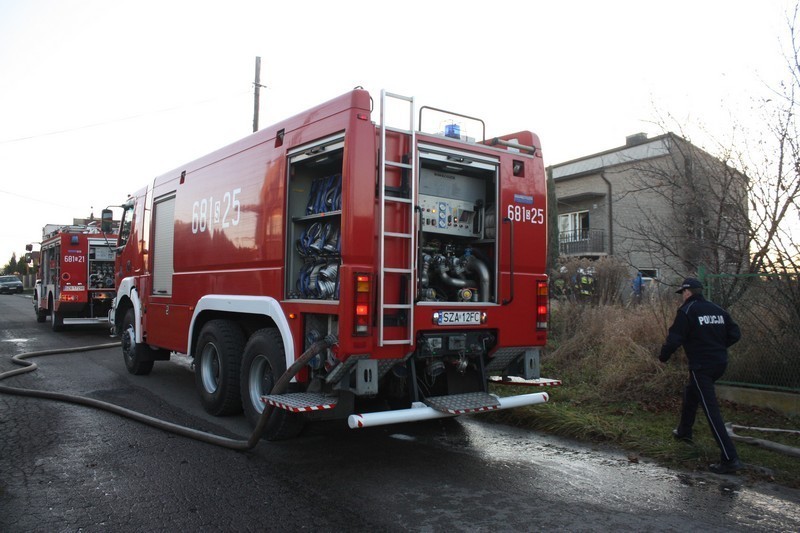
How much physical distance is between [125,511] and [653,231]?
8052mm

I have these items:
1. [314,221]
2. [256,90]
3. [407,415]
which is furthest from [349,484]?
[256,90]

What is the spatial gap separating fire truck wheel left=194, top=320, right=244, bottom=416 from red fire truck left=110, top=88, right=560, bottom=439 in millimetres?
18

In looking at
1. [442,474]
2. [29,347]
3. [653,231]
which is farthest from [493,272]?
[29,347]

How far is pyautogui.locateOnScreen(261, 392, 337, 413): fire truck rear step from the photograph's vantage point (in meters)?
4.72

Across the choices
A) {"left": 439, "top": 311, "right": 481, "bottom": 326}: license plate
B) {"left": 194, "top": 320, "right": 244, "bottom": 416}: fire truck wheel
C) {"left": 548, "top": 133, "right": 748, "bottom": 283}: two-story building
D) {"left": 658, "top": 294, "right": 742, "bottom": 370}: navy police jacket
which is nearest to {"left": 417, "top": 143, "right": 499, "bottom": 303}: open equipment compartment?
{"left": 439, "top": 311, "right": 481, "bottom": 326}: license plate

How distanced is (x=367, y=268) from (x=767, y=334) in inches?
211

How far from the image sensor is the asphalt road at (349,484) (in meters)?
4.02

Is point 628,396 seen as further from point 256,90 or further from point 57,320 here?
point 256,90

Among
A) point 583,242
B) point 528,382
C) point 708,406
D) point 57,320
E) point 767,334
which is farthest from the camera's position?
point 583,242

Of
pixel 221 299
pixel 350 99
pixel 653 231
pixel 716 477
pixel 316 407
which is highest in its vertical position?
pixel 350 99

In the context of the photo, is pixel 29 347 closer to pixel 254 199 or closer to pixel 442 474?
pixel 254 199

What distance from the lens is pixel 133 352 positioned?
950 cm

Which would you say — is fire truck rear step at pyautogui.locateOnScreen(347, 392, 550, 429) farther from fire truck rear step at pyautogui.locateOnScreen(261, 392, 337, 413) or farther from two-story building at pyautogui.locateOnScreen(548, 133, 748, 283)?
two-story building at pyautogui.locateOnScreen(548, 133, 748, 283)

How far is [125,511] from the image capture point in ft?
13.6
